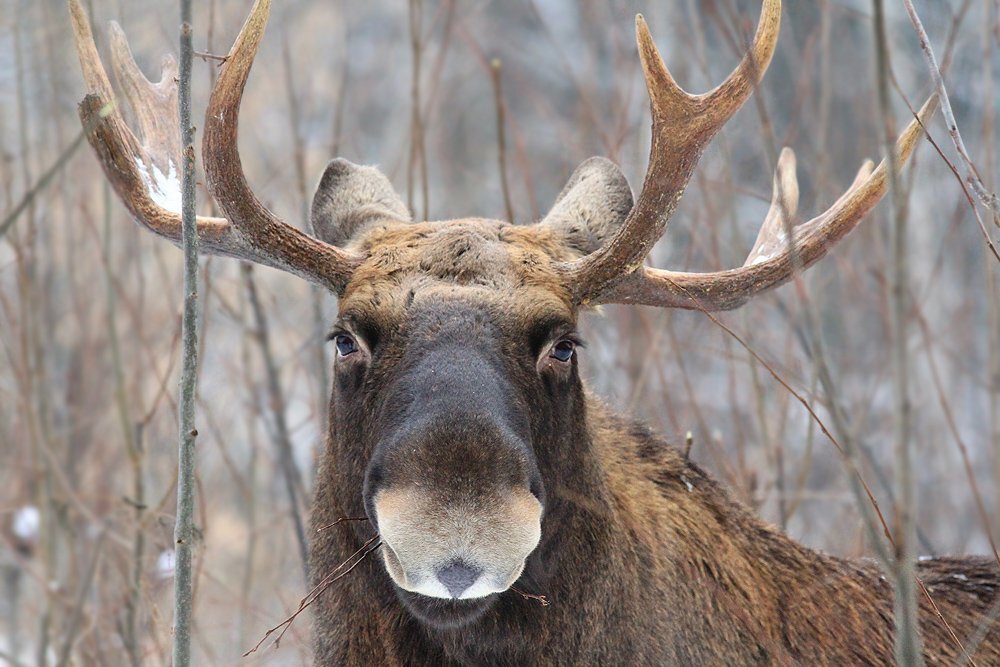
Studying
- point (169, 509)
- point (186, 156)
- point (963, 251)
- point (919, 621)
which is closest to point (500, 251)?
point (186, 156)

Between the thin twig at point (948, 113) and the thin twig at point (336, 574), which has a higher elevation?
the thin twig at point (948, 113)

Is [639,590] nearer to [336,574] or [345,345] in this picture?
[336,574]

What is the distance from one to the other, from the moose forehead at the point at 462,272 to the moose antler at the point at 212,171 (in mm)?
179

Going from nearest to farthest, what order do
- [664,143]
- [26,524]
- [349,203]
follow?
1. [664,143]
2. [349,203]
3. [26,524]

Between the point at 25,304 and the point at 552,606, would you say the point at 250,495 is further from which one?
the point at 552,606

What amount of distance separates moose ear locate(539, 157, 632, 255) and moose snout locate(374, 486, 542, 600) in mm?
1444

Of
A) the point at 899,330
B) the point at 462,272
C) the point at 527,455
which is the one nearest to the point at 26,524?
the point at 462,272

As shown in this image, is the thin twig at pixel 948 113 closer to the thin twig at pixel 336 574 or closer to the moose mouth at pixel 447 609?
the moose mouth at pixel 447 609

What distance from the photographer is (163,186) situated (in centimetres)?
423

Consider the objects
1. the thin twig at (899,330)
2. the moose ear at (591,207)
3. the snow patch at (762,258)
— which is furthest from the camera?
the moose ear at (591,207)

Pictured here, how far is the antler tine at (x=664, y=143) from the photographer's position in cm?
351

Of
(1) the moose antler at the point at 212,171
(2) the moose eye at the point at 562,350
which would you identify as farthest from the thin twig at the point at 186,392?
(2) the moose eye at the point at 562,350

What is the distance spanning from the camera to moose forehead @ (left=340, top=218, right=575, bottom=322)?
357 centimetres

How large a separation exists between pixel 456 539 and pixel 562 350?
0.87 metres
